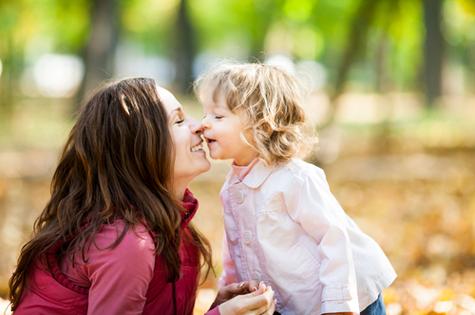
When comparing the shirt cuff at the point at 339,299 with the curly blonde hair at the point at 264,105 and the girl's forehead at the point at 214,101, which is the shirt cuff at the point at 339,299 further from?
the girl's forehead at the point at 214,101

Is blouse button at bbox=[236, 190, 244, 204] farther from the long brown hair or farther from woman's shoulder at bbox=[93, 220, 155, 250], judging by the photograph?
woman's shoulder at bbox=[93, 220, 155, 250]

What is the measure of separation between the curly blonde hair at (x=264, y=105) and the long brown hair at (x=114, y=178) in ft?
0.90

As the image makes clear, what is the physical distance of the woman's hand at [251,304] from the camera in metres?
2.80

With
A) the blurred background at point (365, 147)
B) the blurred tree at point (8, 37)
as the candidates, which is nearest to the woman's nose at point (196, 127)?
the blurred background at point (365, 147)

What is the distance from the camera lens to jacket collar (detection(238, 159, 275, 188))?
3.03 meters

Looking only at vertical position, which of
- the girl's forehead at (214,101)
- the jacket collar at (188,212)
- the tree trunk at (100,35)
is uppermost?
the girl's forehead at (214,101)

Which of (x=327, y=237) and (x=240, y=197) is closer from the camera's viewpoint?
(x=327, y=237)

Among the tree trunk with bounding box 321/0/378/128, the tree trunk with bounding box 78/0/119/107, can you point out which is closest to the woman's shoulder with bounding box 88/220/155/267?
the tree trunk with bounding box 321/0/378/128

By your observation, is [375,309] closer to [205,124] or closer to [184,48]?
[205,124]

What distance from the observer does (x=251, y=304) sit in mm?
2793

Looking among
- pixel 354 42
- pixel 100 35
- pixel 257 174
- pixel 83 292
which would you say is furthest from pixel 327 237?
pixel 100 35

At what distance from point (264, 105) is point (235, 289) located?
0.71 metres

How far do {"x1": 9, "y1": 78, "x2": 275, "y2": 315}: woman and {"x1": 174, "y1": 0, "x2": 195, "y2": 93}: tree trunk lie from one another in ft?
89.0

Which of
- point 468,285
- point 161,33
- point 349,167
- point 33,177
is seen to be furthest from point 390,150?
point 161,33
